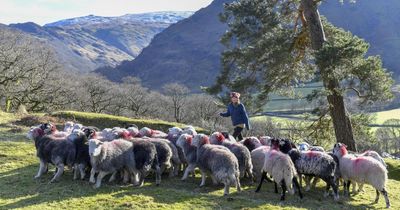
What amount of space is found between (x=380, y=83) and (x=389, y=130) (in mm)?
76466

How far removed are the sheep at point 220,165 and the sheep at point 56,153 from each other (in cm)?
360

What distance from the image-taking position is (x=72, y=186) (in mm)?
11734

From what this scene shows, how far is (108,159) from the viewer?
11797 millimetres

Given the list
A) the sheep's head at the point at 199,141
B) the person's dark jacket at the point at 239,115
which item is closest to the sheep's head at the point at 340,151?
the person's dark jacket at the point at 239,115

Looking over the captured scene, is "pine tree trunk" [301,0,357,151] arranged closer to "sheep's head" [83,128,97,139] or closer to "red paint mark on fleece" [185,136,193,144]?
"red paint mark on fleece" [185,136,193,144]

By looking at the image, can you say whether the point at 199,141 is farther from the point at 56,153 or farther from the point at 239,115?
the point at 56,153

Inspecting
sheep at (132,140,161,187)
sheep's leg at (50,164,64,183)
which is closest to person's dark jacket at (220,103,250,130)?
sheep at (132,140,161,187)

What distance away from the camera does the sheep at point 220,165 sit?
1150 cm

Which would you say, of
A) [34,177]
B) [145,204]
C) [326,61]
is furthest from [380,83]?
[34,177]

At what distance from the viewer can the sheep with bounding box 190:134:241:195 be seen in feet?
37.7

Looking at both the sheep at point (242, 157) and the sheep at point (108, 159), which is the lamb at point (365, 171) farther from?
the sheep at point (108, 159)

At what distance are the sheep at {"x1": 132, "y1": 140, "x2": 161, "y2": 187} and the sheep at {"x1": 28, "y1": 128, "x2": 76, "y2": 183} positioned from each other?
185cm

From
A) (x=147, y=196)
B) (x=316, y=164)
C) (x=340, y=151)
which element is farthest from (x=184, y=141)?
(x=340, y=151)

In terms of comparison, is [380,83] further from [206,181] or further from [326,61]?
[206,181]
